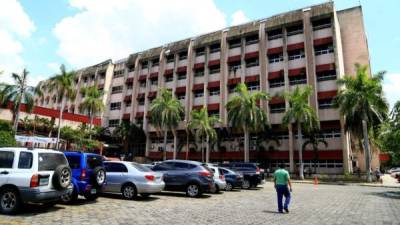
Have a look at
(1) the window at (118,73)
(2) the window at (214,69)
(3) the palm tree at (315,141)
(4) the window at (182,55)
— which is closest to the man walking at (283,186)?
(3) the palm tree at (315,141)

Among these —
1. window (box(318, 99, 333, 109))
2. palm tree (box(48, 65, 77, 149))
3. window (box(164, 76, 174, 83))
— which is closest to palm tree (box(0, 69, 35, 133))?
palm tree (box(48, 65, 77, 149))

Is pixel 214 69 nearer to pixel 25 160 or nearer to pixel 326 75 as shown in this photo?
pixel 326 75

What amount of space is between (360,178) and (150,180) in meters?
29.2

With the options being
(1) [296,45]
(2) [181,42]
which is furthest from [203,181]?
(2) [181,42]

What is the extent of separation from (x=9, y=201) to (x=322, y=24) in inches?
1682

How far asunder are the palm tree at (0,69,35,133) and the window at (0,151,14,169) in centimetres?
3337

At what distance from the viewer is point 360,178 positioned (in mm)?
34062

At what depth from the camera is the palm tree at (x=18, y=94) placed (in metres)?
38.5

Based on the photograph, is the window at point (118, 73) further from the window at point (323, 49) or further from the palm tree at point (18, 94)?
the window at point (323, 49)

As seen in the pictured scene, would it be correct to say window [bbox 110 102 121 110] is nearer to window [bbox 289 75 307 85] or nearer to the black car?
window [bbox 289 75 307 85]

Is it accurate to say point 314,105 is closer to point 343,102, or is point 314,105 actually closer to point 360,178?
point 343,102

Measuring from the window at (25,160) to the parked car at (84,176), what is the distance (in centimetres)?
232

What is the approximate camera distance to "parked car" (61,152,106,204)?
11.2 m

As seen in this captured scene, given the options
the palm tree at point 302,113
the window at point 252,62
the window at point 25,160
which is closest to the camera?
the window at point 25,160
